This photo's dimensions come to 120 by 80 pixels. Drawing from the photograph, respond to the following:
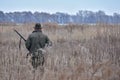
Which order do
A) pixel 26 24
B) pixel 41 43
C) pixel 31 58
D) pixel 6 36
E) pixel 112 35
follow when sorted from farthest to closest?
1. pixel 26 24
2. pixel 6 36
3. pixel 112 35
4. pixel 41 43
5. pixel 31 58

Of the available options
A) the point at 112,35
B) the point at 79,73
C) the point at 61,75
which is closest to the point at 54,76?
the point at 61,75

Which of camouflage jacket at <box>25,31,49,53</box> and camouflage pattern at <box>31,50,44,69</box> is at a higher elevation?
camouflage jacket at <box>25,31,49,53</box>

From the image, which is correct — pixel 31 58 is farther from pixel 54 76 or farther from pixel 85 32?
pixel 85 32

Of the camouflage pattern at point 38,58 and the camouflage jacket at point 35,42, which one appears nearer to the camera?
the camouflage pattern at point 38,58

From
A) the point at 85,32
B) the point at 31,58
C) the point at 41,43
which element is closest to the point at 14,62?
the point at 31,58

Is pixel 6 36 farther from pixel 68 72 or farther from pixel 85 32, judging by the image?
pixel 68 72

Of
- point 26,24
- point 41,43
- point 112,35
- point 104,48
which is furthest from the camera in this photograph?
point 26,24

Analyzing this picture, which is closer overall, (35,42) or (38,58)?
(38,58)

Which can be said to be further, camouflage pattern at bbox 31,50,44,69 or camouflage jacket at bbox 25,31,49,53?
camouflage jacket at bbox 25,31,49,53

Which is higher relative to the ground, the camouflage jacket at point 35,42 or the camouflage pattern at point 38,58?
the camouflage jacket at point 35,42

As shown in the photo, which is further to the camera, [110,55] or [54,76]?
[110,55]

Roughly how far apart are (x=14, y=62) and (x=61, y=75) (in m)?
0.96

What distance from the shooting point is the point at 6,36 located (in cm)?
2127

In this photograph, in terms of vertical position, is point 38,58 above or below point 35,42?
below
